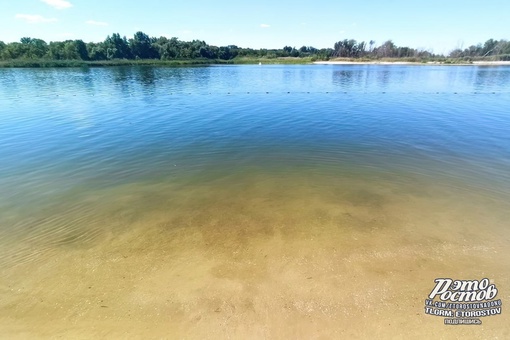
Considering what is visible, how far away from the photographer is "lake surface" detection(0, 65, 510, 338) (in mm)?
4938

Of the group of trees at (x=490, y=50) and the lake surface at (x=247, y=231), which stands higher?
the group of trees at (x=490, y=50)

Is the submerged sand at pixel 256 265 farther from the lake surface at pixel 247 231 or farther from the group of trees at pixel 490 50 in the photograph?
the group of trees at pixel 490 50

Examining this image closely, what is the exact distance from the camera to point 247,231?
7367 millimetres

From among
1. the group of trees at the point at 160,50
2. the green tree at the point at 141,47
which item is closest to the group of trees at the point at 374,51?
the group of trees at the point at 160,50

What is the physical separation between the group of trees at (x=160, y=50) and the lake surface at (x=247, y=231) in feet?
392

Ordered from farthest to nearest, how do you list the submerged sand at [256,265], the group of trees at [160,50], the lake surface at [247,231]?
1. the group of trees at [160,50]
2. the lake surface at [247,231]
3. the submerged sand at [256,265]

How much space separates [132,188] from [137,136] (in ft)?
25.0

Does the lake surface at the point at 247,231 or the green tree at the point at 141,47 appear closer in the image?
the lake surface at the point at 247,231

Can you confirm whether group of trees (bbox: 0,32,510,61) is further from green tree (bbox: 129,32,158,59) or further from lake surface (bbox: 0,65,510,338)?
lake surface (bbox: 0,65,510,338)

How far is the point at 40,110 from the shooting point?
23312 millimetres

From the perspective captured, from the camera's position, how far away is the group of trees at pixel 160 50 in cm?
10219

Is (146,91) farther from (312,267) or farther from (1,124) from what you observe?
(312,267)

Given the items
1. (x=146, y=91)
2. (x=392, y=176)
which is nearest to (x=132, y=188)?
(x=392, y=176)

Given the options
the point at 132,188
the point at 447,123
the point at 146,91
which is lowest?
the point at 132,188
